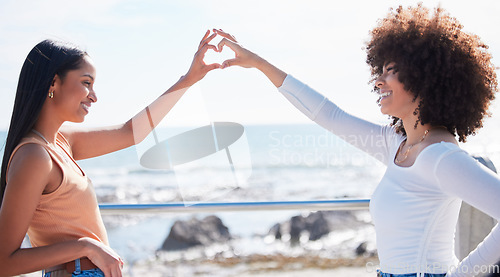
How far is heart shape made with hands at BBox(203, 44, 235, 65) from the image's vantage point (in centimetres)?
188

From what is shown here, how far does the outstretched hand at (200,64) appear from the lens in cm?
187

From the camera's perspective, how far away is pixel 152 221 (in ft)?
38.3

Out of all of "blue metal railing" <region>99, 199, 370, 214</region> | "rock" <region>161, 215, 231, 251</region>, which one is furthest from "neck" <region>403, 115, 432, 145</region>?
"rock" <region>161, 215, 231, 251</region>

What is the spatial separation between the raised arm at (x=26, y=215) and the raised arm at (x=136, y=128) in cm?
37

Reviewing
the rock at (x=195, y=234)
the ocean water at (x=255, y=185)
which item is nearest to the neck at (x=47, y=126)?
the ocean water at (x=255, y=185)

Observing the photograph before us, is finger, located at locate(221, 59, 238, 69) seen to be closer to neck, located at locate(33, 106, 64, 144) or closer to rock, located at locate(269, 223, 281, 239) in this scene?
neck, located at locate(33, 106, 64, 144)

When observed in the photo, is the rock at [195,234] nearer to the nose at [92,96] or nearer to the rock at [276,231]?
the rock at [276,231]

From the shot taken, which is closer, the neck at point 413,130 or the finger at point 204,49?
the neck at point 413,130

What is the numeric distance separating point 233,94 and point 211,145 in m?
20.7

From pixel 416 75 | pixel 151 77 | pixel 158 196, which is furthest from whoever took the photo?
pixel 151 77

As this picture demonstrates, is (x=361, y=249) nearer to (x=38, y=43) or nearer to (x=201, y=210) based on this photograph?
(x=201, y=210)

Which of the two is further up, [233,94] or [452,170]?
[233,94]

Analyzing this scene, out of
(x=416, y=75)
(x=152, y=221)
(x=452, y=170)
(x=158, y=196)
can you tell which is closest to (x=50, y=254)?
(x=452, y=170)

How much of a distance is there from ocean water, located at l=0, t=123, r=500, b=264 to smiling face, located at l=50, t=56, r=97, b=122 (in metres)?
4.67
